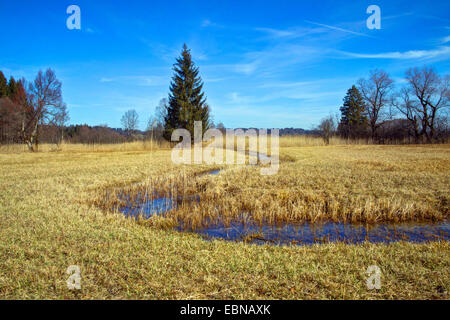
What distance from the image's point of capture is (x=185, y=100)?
30641 millimetres

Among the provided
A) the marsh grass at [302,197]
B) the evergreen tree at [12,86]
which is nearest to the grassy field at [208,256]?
the marsh grass at [302,197]

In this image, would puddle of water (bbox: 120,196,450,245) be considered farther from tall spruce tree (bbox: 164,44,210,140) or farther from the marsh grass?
tall spruce tree (bbox: 164,44,210,140)

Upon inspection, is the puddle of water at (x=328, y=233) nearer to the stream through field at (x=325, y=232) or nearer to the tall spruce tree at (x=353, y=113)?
the stream through field at (x=325, y=232)

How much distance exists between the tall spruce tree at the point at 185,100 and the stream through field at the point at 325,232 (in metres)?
25.8

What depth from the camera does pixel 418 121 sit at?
113ft

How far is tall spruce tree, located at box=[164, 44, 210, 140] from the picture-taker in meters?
30.1

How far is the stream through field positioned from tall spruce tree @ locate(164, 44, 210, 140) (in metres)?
25.8

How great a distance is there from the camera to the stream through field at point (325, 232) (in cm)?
460

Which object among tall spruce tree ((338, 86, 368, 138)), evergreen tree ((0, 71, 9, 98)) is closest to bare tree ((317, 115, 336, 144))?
tall spruce tree ((338, 86, 368, 138))

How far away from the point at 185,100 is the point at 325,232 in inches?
1100

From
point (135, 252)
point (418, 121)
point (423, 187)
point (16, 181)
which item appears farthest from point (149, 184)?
point (418, 121)

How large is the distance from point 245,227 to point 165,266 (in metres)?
2.42
